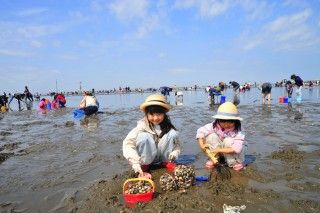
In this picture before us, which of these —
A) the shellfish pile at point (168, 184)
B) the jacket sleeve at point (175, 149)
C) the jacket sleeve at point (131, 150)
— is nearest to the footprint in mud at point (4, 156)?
the jacket sleeve at point (131, 150)

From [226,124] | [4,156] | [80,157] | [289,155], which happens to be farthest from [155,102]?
[4,156]

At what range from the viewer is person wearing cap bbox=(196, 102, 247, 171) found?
447 cm

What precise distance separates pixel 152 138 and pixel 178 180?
0.89 metres

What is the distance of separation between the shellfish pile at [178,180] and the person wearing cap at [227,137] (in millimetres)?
879

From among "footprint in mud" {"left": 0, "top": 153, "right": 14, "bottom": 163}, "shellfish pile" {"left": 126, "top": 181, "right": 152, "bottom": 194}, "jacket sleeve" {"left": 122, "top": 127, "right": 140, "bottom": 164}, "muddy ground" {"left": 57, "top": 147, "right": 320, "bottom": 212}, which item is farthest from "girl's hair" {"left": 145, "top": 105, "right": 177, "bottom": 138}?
"footprint in mud" {"left": 0, "top": 153, "right": 14, "bottom": 163}

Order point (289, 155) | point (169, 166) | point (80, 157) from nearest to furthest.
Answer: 1. point (169, 166)
2. point (289, 155)
3. point (80, 157)

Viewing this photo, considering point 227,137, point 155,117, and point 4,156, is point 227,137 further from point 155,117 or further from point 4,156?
point 4,156

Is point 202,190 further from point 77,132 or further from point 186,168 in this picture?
point 77,132

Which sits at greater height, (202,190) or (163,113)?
(163,113)

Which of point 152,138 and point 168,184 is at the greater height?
point 152,138

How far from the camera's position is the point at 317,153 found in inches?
213

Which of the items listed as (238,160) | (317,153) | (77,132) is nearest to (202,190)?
(238,160)

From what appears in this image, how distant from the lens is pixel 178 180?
3775 mm

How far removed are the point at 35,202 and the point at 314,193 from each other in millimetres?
3178
